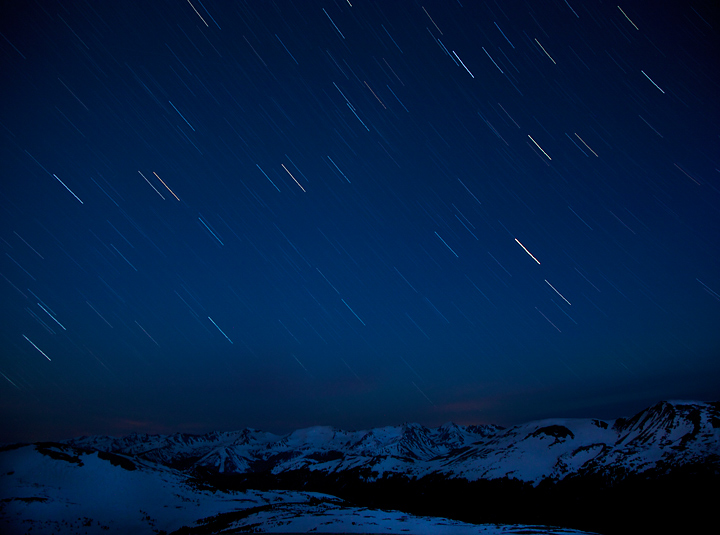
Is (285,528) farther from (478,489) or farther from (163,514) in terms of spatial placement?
(478,489)

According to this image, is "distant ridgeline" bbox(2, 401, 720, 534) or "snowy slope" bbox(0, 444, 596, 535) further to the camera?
"distant ridgeline" bbox(2, 401, 720, 534)

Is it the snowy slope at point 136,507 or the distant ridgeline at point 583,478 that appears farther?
the distant ridgeline at point 583,478

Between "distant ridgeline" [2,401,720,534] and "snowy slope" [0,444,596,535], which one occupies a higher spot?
"snowy slope" [0,444,596,535]

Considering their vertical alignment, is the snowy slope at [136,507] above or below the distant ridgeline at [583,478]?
above

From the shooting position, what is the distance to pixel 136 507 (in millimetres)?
71125

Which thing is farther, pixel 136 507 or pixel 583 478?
pixel 583 478

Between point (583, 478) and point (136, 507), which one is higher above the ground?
point (136, 507)

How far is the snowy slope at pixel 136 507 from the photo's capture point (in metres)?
48.9

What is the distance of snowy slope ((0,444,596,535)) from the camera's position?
48897mm

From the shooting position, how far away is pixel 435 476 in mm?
172250

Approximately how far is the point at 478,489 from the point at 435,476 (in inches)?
1530

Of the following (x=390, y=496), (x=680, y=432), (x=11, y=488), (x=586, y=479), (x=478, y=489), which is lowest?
(x=390, y=496)

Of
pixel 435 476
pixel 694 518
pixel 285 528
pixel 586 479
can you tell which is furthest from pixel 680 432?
pixel 285 528

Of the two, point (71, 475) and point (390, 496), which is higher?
point (71, 475)
